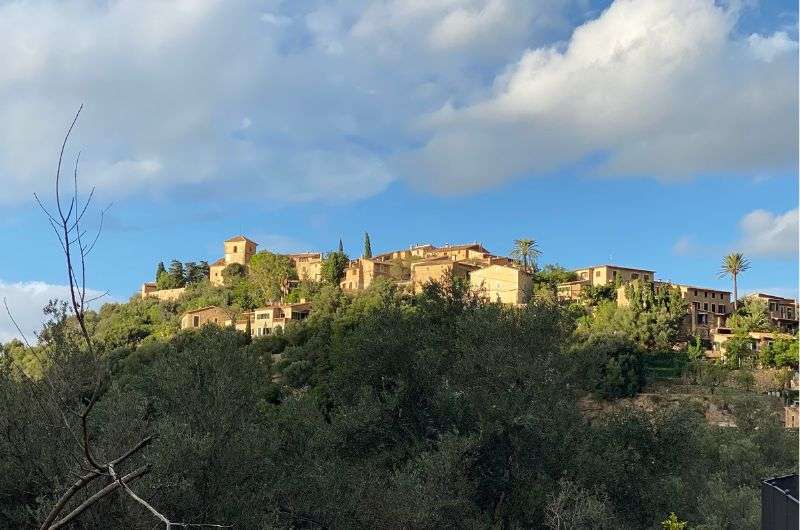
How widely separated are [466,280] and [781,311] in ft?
95.2

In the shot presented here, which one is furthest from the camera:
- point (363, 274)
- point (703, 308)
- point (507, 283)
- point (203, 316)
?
point (363, 274)

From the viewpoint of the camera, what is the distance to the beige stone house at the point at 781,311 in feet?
196

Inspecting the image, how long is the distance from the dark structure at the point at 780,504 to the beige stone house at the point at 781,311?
54659mm

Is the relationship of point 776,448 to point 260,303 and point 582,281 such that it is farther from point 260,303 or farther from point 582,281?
point 260,303

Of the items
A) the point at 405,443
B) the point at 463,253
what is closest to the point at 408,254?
the point at 463,253

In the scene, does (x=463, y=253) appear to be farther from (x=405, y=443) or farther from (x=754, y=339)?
(x=405, y=443)

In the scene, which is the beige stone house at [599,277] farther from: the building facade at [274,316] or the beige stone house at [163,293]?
the beige stone house at [163,293]

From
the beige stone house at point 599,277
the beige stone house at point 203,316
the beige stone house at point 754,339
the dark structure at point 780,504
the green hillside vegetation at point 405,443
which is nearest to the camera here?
the dark structure at point 780,504

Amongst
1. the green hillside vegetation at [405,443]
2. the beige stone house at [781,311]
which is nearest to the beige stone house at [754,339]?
the beige stone house at [781,311]

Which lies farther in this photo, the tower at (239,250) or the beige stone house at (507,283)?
the tower at (239,250)

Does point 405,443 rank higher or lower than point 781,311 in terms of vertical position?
lower

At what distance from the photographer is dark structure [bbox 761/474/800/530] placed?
25.4 feet

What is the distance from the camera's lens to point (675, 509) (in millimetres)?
19953

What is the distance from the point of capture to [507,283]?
68.0 meters
